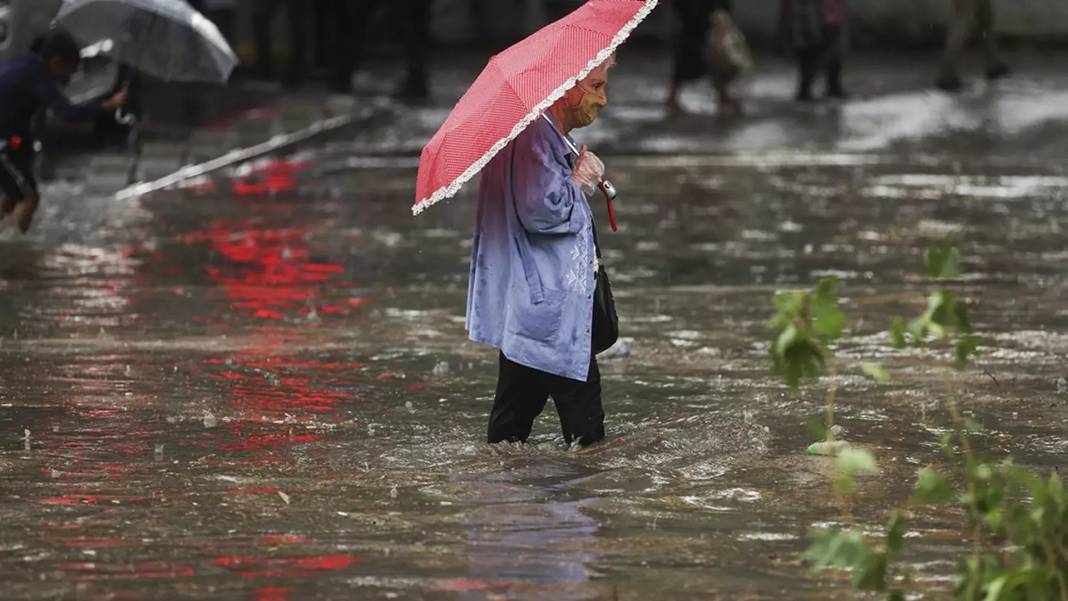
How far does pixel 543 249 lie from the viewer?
7.58m

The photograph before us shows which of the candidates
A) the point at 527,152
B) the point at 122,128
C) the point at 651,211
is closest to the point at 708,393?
the point at 527,152

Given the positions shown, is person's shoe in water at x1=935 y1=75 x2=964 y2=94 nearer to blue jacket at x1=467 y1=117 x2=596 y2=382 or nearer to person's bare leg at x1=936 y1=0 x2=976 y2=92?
person's bare leg at x1=936 y1=0 x2=976 y2=92

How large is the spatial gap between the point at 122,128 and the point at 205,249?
6.26 metres

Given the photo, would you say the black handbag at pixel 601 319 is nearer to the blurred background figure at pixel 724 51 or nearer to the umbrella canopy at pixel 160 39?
the umbrella canopy at pixel 160 39

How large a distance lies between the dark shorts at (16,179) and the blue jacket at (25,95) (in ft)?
0.65

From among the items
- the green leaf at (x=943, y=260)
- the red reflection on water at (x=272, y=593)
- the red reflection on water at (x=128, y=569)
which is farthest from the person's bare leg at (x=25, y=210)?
the green leaf at (x=943, y=260)

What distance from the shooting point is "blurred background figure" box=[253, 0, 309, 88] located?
26234 mm

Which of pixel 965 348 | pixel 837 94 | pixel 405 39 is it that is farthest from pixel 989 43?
pixel 965 348

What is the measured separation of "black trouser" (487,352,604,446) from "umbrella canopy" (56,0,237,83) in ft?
26.0

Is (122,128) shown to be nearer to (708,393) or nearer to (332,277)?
(332,277)

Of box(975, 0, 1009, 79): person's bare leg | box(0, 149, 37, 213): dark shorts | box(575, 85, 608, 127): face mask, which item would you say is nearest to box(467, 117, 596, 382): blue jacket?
box(575, 85, 608, 127): face mask

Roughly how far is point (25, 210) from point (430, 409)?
6858 mm

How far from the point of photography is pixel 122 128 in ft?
67.6

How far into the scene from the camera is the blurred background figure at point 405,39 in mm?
26062
